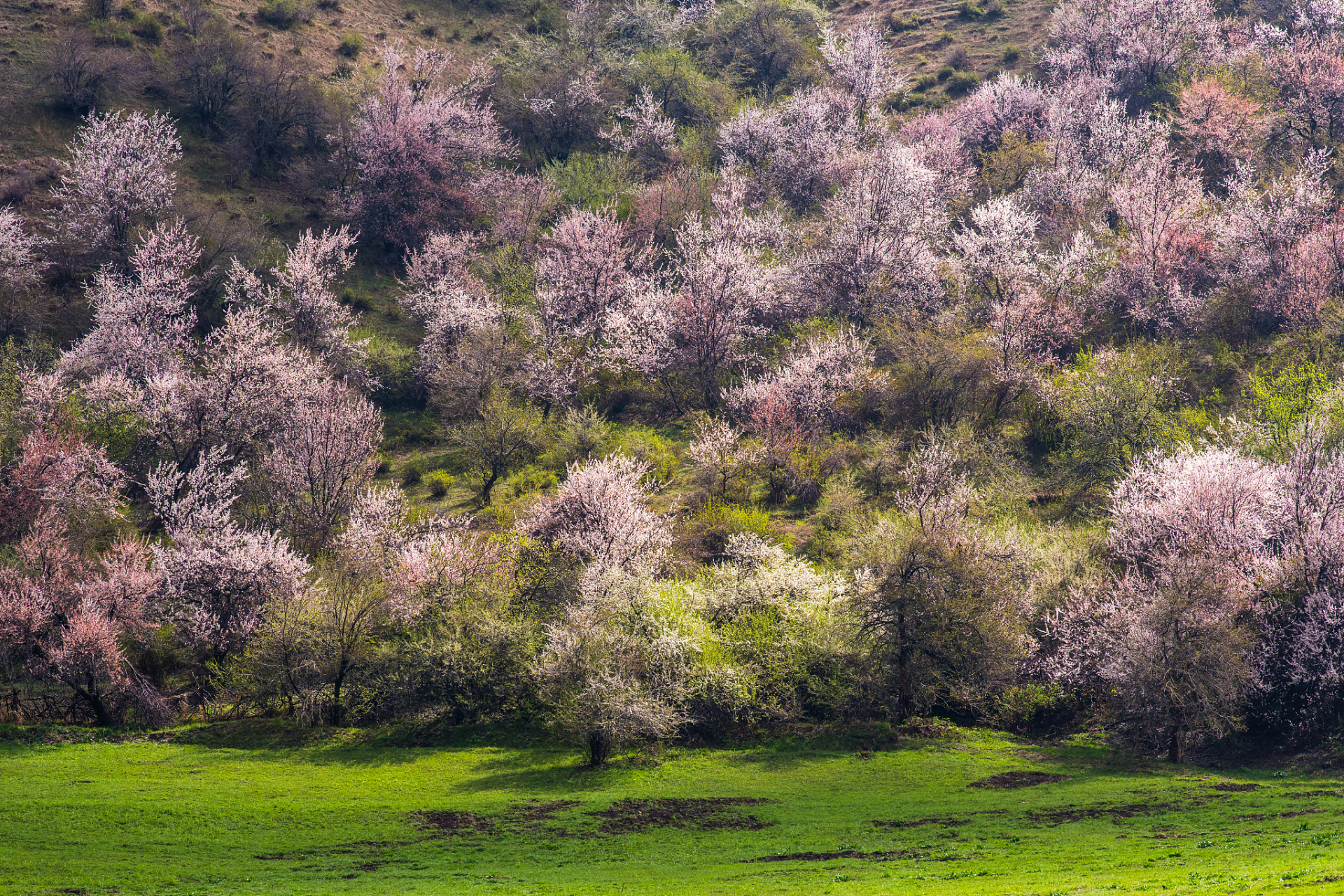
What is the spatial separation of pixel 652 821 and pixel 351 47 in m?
92.8

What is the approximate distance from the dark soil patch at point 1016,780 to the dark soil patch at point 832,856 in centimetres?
830

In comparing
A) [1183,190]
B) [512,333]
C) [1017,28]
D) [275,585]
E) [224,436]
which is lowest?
[275,585]

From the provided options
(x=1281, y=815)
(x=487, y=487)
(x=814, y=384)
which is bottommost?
(x=1281, y=815)

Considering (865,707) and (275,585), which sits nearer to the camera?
(865,707)

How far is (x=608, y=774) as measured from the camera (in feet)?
127

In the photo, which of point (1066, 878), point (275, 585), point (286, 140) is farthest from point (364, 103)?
point (1066, 878)

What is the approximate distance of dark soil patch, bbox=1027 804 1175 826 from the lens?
3169cm

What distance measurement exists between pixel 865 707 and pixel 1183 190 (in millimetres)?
53840

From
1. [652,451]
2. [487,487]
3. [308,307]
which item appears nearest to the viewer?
[487,487]

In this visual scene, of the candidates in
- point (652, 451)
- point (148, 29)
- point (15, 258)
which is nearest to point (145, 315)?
point (15, 258)

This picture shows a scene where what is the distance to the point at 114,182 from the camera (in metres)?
76.0

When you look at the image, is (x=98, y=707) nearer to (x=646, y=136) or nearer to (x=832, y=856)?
(x=832, y=856)

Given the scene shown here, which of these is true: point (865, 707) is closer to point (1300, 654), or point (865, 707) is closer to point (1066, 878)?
point (1300, 654)

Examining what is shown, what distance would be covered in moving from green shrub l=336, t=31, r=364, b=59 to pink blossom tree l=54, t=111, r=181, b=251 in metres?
27.1
